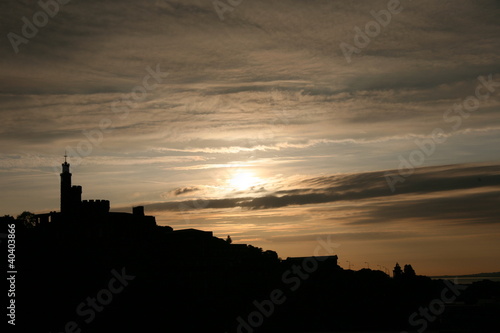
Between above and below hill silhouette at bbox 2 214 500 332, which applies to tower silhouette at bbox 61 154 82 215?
above

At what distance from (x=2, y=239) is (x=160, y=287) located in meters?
31.7

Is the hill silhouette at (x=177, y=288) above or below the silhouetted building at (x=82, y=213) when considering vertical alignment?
below

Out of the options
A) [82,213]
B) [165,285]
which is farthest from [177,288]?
[82,213]

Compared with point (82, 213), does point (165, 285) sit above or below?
below

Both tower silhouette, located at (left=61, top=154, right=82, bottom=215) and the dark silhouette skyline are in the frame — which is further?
tower silhouette, located at (left=61, top=154, right=82, bottom=215)

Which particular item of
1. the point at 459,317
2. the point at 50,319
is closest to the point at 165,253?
the point at 50,319

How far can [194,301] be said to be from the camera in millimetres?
110312

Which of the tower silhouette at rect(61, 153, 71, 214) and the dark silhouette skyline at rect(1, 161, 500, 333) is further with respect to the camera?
the tower silhouette at rect(61, 153, 71, 214)

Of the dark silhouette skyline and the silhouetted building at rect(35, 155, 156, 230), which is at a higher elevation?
the silhouetted building at rect(35, 155, 156, 230)

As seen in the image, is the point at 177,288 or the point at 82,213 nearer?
the point at 82,213

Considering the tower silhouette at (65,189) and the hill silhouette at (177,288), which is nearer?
the hill silhouette at (177,288)

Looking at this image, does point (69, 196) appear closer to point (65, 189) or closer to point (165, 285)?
point (65, 189)

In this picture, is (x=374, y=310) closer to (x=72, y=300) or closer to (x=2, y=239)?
(x=72, y=300)

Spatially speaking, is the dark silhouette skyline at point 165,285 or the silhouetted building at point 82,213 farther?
the silhouetted building at point 82,213
